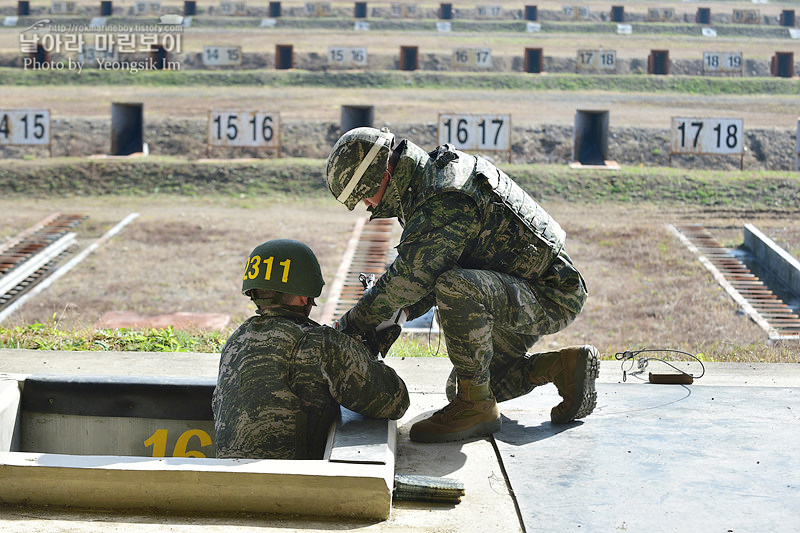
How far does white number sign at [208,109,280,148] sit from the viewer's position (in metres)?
16.6

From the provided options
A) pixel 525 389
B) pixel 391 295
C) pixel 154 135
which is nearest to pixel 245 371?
pixel 391 295

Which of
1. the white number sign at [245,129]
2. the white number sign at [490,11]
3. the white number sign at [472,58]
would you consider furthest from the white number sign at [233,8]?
the white number sign at [245,129]

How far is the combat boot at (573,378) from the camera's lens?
13.2ft

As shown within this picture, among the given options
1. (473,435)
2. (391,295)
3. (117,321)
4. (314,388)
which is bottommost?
(117,321)

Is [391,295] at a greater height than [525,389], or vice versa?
[391,295]

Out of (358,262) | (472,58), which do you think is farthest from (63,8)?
(358,262)

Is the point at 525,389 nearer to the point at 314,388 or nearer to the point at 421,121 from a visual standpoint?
the point at 314,388

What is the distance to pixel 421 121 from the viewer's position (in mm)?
18547

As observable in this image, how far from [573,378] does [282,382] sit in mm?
1225

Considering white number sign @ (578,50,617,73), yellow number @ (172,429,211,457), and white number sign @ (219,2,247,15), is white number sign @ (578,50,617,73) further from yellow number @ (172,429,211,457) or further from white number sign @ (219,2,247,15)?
yellow number @ (172,429,211,457)

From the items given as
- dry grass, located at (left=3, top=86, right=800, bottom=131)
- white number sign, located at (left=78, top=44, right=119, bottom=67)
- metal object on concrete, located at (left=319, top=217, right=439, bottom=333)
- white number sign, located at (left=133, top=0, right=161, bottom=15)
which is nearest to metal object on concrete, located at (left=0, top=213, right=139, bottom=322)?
metal object on concrete, located at (left=319, top=217, right=439, bottom=333)

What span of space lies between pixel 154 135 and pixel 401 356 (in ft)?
43.1

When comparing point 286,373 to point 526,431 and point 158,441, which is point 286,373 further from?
point 526,431

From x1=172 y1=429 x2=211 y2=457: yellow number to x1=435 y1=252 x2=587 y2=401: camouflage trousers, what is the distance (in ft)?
3.49
